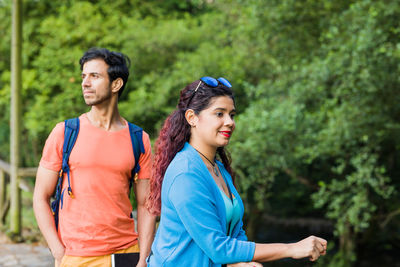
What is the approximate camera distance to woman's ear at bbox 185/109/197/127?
6.34ft

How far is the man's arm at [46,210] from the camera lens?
2383 mm

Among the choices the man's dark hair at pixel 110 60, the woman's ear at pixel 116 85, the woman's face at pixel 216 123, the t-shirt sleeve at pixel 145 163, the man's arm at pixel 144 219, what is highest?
the man's dark hair at pixel 110 60

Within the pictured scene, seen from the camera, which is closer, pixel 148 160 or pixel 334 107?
pixel 148 160

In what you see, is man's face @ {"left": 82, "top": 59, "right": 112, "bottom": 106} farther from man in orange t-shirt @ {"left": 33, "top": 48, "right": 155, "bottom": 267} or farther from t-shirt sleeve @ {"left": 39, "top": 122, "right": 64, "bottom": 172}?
t-shirt sleeve @ {"left": 39, "top": 122, "right": 64, "bottom": 172}

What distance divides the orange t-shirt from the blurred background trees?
188 inches

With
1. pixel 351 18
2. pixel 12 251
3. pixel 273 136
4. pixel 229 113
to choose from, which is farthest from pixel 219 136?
pixel 351 18

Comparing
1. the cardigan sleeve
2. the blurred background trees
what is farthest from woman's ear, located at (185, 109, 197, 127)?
the blurred background trees

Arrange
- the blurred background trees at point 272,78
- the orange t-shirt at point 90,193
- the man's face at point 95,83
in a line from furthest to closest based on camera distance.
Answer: the blurred background trees at point 272,78
the man's face at point 95,83
the orange t-shirt at point 90,193

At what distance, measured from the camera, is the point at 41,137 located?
1015 centimetres

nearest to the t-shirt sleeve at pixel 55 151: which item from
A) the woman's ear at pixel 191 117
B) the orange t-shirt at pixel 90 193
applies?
the orange t-shirt at pixel 90 193

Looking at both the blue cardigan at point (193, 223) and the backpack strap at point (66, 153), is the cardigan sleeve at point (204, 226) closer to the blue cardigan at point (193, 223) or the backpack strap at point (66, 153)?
the blue cardigan at point (193, 223)

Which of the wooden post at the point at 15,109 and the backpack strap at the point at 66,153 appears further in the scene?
the wooden post at the point at 15,109

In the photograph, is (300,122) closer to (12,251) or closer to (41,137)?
(12,251)

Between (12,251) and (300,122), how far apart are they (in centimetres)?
422
